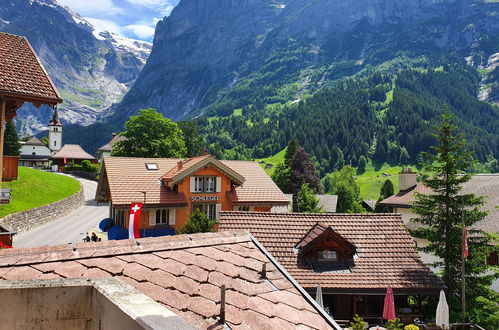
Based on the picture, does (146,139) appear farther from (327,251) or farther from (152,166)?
(327,251)

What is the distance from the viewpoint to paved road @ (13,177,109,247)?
35.5 meters

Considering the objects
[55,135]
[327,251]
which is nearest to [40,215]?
[327,251]

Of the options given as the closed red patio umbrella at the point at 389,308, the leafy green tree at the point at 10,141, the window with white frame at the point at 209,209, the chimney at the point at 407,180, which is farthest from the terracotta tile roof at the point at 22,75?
the leafy green tree at the point at 10,141

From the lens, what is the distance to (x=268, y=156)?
569 feet

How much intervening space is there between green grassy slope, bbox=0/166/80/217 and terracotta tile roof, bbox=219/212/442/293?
2655cm

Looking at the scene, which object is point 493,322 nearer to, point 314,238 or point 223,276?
point 314,238

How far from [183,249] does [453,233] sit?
68.3ft

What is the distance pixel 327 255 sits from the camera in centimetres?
2023

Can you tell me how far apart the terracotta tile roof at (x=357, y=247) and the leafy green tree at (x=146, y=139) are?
36.1m

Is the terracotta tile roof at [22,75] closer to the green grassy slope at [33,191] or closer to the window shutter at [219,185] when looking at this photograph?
the window shutter at [219,185]

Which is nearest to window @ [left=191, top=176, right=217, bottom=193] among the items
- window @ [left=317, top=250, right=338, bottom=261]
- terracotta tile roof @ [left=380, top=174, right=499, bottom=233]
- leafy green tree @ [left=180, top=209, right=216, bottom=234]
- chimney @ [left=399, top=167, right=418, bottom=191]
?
leafy green tree @ [left=180, top=209, right=216, bottom=234]

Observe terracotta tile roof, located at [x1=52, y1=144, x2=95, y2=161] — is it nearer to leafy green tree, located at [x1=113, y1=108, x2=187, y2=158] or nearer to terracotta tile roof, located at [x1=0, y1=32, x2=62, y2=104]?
leafy green tree, located at [x1=113, y1=108, x2=187, y2=158]

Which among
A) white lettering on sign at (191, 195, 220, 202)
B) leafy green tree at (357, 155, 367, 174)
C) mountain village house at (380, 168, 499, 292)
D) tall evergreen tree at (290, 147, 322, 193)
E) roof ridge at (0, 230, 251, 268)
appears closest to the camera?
roof ridge at (0, 230, 251, 268)

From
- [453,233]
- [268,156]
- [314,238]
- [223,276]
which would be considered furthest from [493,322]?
[268,156]
